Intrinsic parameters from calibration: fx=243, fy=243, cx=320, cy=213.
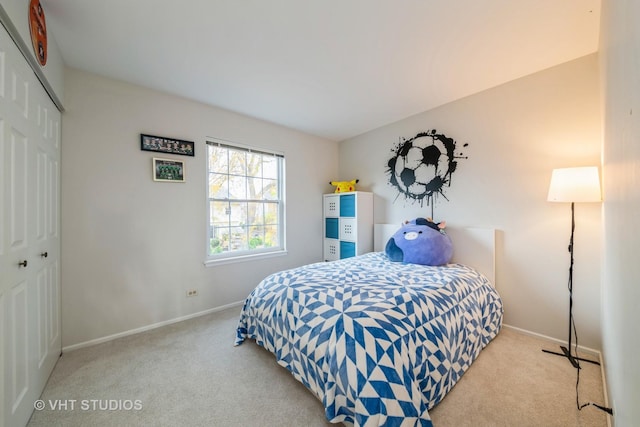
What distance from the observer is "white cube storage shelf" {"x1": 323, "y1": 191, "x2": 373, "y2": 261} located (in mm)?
3574

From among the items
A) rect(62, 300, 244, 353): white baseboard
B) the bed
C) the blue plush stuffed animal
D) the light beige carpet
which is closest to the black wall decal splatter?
the blue plush stuffed animal

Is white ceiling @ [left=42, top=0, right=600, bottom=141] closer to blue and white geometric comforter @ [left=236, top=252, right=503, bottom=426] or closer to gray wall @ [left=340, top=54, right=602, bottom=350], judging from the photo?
gray wall @ [left=340, top=54, right=602, bottom=350]

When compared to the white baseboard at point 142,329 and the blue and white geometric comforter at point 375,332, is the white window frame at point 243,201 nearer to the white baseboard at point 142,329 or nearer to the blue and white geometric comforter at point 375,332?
the white baseboard at point 142,329

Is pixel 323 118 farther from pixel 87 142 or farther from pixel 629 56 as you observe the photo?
pixel 629 56

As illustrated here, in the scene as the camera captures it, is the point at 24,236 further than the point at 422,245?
No

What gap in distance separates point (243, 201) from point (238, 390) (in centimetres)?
219

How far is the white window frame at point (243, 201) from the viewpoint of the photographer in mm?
2969

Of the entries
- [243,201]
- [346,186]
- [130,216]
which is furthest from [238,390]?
[346,186]

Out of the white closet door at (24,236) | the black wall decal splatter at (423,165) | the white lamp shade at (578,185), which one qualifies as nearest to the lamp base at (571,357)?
the white lamp shade at (578,185)

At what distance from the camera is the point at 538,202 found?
7.63ft

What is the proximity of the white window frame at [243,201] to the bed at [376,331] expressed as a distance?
3.47 ft

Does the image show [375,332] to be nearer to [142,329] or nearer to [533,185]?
[533,185]

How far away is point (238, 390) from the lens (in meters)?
1.66

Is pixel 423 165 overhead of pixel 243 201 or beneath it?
overhead
